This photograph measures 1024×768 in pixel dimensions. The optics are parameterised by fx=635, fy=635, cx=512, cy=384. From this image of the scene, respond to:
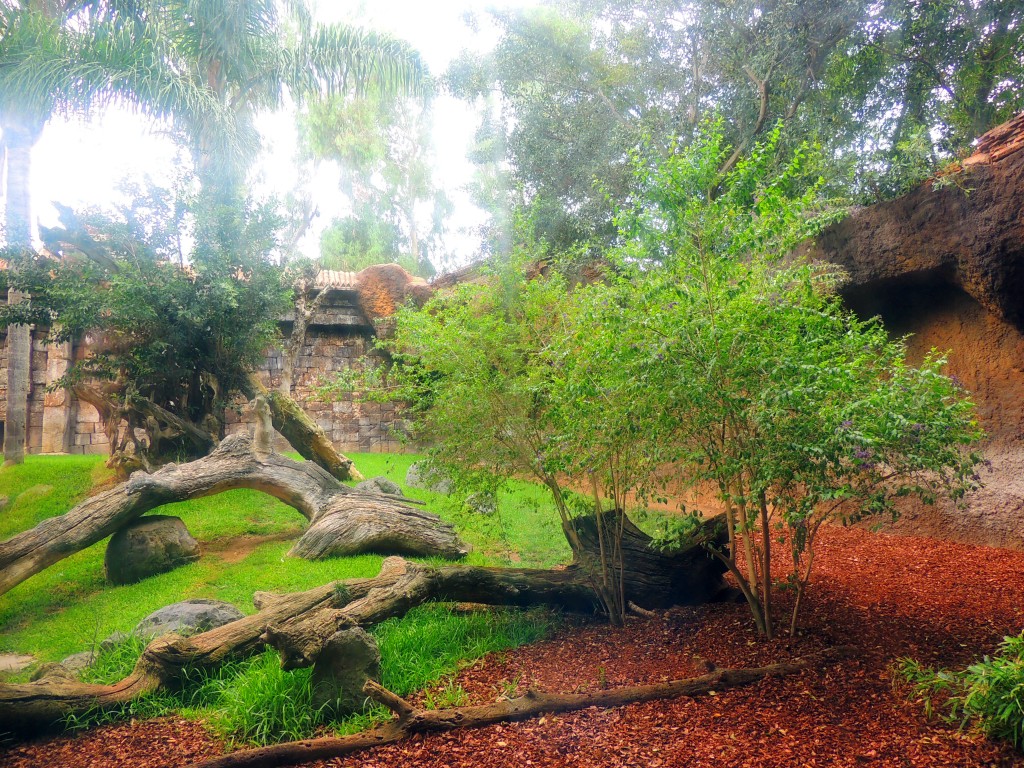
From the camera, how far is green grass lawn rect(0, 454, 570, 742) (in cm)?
370

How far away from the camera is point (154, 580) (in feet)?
19.2

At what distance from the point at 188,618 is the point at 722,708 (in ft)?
11.9

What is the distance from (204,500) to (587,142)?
26.7ft

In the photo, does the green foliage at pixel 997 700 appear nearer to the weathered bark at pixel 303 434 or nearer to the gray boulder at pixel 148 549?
the gray boulder at pixel 148 549

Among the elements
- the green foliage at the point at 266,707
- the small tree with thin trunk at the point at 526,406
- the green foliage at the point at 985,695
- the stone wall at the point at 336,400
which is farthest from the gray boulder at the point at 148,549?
the green foliage at the point at 985,695

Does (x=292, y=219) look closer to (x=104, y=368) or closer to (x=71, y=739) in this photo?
(x=104, y=368)

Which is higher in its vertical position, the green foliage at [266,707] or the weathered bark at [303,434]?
the weathered bark at [303,434]

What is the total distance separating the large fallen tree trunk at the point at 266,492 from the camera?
5.56 meters

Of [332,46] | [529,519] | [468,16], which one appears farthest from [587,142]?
[529,519]

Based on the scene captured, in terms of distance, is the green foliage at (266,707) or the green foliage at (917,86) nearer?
the green foliage at (266,707)

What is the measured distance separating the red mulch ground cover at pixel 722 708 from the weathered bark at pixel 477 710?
0.06m

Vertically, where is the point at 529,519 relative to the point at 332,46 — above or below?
below

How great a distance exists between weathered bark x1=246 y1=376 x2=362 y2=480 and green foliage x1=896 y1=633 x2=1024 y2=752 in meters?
7.69

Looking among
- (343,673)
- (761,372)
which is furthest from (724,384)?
(343,673)
